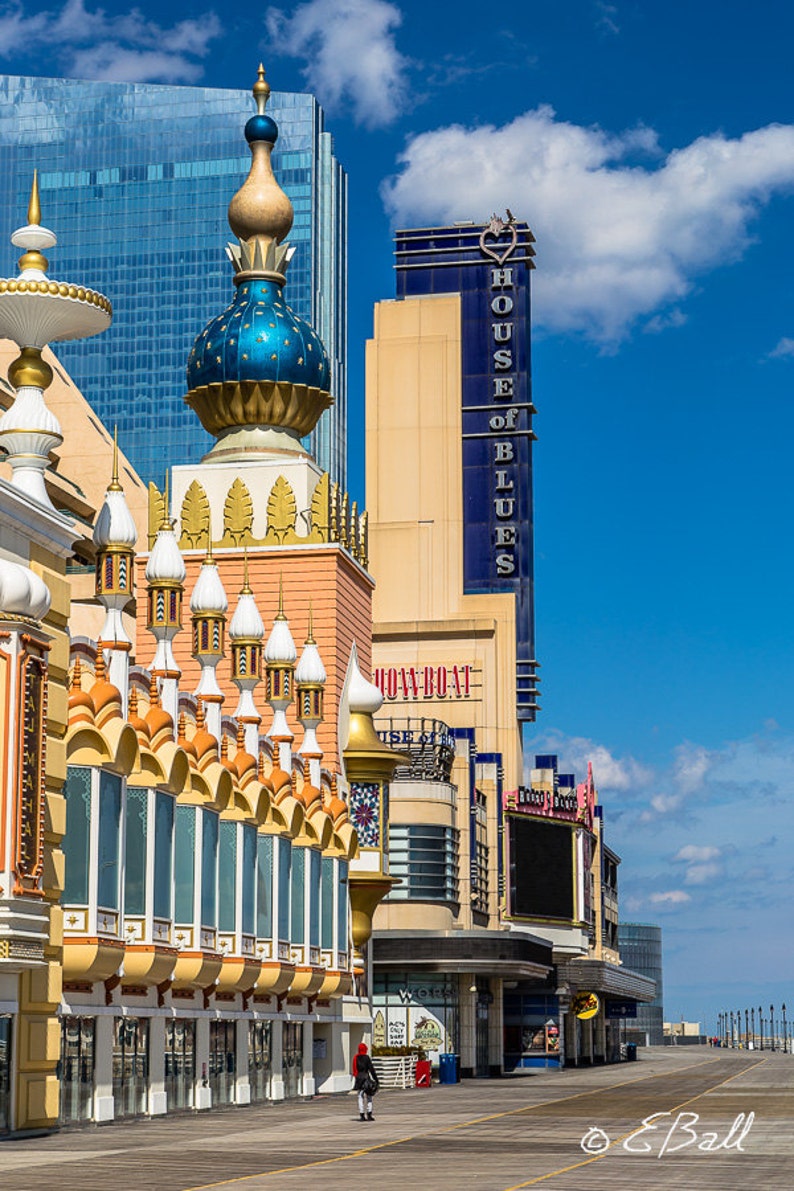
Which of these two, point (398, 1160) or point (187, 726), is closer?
point (398, 1160)

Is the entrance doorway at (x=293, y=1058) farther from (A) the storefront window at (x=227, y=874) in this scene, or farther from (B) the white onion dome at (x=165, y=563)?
(B) the white onion dome at (x=165, y=563)

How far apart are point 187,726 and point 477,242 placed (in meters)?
77.9

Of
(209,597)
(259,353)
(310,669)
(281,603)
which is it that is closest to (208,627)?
(209,597)

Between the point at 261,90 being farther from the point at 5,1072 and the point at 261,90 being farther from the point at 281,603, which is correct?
the point at 5,1072

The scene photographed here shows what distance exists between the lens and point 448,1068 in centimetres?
6347

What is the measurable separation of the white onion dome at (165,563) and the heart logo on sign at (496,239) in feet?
241

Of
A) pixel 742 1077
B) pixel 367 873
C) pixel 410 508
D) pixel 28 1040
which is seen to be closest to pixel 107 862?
pixel 28 1040

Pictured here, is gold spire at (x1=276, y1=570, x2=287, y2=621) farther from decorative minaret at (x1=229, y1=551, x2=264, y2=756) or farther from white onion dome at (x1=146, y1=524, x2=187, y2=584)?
white onion dome at (x1=146, y1=524, x2=187, y2=584)

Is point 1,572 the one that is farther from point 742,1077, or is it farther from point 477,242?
point 477,242

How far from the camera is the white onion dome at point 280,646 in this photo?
5162 cm

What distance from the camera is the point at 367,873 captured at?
55250 millimetres

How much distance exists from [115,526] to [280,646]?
11.8 meters

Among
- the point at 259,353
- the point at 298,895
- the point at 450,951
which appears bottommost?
the point at 450,951

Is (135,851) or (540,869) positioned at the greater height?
(540,869)
